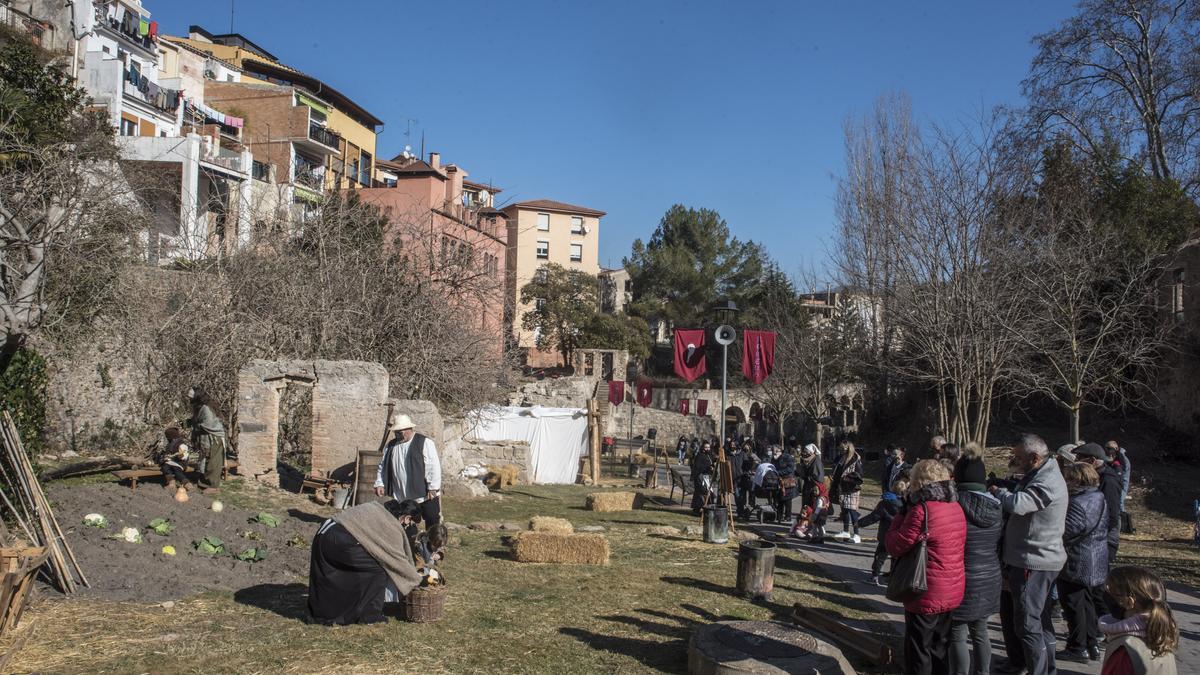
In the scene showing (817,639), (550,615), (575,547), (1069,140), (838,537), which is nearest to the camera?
(817,639)

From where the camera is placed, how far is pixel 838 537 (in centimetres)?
1293

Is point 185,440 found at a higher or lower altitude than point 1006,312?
lower

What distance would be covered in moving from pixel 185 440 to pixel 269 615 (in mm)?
5903

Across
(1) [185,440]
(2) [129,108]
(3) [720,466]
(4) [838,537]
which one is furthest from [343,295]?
(2) [129,108]

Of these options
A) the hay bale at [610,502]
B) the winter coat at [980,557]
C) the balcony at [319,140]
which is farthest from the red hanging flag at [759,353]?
the balcony at [319,140]

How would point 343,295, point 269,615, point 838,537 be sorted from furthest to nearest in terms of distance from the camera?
point 343,295 < point 838,537 < point 269,615

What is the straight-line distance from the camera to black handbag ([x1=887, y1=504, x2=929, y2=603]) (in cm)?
502

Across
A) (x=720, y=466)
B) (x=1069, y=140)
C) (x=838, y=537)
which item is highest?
(x=1069, y=140)

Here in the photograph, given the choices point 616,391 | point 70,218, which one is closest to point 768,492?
point 70,218

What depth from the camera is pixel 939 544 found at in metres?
5.08

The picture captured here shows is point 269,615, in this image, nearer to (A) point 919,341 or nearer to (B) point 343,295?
(B) point 343,295

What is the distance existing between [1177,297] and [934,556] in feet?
77.5

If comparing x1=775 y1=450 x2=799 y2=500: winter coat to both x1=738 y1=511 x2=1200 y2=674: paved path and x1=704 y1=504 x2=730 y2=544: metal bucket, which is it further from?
x1=704 y1=504 x2=730 y2=544: metal bucket

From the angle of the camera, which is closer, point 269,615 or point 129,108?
point 269,615
